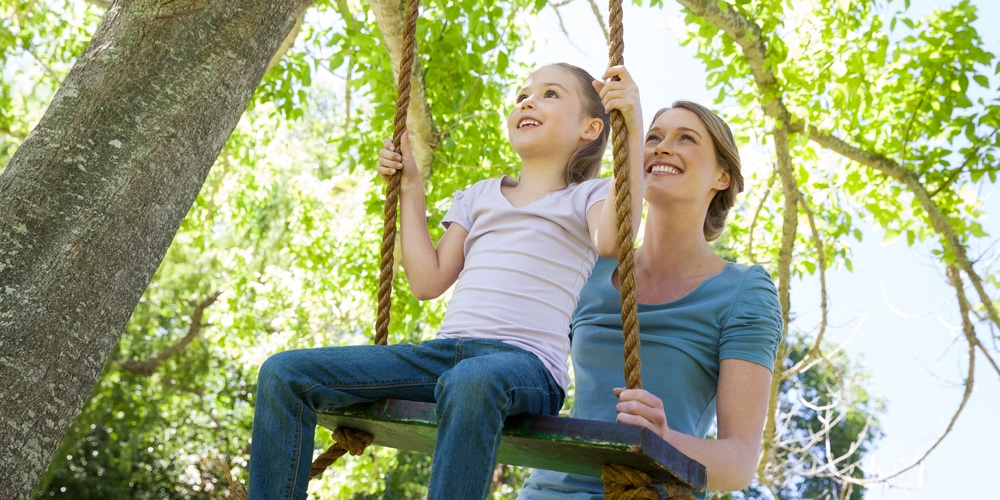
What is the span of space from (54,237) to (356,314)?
6.17m

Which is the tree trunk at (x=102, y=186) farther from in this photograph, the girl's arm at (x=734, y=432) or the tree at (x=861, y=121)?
the tree at (x=861, y=121)

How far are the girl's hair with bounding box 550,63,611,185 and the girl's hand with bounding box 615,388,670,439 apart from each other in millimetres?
683

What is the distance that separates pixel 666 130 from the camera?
2.24 m

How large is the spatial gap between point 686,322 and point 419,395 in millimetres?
604

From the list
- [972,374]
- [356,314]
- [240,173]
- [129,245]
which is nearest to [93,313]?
[129,245]

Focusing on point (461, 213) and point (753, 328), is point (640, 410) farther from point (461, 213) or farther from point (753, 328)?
point (461, 213)

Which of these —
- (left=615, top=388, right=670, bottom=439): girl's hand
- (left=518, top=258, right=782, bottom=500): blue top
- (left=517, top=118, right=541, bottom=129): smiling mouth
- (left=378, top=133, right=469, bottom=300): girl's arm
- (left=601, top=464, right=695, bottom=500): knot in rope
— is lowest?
(left=601, top=464, right=695, bottom=500): knot in rope

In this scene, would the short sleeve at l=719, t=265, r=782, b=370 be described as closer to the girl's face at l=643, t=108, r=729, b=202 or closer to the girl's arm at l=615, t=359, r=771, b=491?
the girl's arm at l=615, t=359, r=771, b=491

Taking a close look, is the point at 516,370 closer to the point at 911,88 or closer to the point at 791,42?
the point at 791,42

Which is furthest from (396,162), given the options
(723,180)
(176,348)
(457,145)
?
(176,348)

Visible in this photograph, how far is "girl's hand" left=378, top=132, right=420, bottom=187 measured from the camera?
2.08 m

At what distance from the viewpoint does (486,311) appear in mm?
1822

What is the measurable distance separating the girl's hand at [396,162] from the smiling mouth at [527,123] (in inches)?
9.9

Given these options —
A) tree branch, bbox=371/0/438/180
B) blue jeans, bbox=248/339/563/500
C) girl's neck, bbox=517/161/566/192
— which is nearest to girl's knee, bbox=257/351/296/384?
blue jeans, bbox=248/339/563/500
